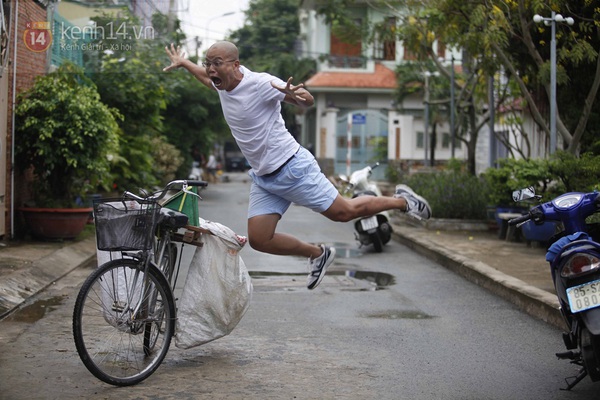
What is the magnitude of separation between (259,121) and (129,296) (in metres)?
1.55

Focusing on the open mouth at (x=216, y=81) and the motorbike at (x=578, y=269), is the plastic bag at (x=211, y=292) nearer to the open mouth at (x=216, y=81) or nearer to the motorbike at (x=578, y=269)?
the open mouth at (x=216, y=81)

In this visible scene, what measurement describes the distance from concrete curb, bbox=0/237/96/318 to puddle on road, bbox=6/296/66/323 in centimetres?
7

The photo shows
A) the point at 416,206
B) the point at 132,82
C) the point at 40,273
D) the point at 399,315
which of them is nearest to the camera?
the point at 416,206

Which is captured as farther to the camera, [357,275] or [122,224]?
[357,275]

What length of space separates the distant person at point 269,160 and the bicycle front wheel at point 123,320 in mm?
953

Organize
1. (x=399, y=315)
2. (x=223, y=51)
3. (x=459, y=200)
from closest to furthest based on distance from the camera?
1. (x=223, y=51)
2. (x=399, y=315)
3. (x=459, y=200)

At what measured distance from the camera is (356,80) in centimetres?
3769

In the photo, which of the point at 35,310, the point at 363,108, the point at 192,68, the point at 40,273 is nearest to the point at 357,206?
the point at 192,68

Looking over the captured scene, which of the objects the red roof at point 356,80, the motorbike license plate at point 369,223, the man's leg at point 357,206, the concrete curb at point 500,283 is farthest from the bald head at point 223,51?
the red roof at point 356,80

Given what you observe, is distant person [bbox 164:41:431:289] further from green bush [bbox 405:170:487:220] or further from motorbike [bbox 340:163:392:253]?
green bush [bbox 405:170:487:220]

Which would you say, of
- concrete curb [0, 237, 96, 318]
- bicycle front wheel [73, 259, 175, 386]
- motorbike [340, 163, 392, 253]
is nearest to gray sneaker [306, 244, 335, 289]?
bicycle front wheel [73, 259, 175, 386]

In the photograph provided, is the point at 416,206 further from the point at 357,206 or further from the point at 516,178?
the point at 516,178

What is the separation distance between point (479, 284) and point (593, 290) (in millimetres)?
5302

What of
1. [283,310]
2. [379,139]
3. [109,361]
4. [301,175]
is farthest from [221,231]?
[379,139]
